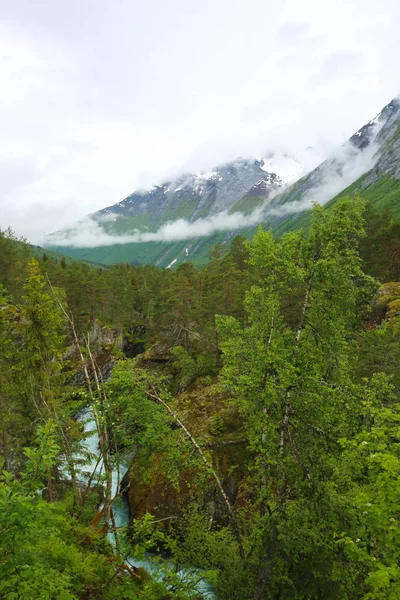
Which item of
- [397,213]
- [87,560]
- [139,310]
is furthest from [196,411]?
[397,213]

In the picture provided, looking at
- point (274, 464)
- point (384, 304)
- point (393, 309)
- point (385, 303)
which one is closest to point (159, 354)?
point (384, 304)

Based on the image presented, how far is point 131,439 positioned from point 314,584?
24.3ft

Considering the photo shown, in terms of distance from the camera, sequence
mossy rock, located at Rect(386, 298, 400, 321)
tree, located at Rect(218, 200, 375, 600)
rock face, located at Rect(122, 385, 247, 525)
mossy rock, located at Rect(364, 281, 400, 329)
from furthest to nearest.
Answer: mossy rock, located at Rect(364, 281, 400, 329) → mossy rock, located at Rect(386, 298, 400, 321) → rock face, located at Rect(122, 385, 247, 525) → tree, located at Rect(218, 200, 375, 600)

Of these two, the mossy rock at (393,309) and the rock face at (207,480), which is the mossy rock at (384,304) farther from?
the rock face at (207,480)

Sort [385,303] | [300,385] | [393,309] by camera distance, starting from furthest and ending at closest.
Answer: [385,303], [393,309], [300,385]

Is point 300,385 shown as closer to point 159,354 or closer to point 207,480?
point 207,480

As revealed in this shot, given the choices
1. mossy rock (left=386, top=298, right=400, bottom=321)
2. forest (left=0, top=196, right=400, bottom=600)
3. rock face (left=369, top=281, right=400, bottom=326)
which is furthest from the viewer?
rock face (left=369, top=281, right=400, bottom=326)

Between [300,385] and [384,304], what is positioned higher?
[300,385]

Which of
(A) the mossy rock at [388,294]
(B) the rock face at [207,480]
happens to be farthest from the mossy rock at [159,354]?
(A) the mossy rock at [388,294]

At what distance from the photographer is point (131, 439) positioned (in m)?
11.3

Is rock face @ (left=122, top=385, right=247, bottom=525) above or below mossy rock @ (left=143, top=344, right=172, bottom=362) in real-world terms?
below

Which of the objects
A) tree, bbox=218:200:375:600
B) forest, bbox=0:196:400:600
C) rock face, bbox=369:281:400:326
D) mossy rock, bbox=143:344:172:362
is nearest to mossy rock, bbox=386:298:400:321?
rock face, bbox=369:281:400:326

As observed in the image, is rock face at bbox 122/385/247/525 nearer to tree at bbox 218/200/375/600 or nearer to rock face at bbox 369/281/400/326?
tree at bbox 218/200/375/600

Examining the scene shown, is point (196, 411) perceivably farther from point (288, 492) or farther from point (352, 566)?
point (352, 566)
